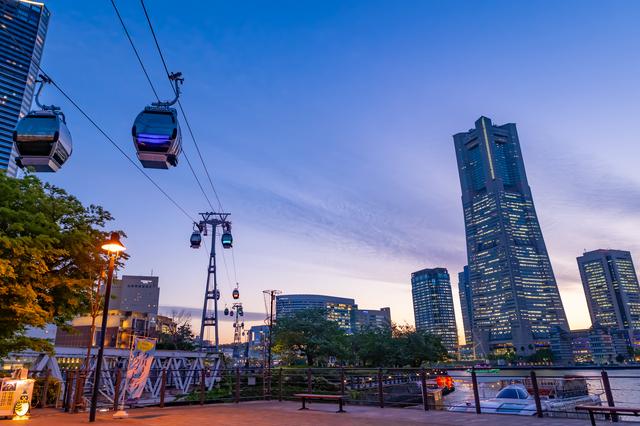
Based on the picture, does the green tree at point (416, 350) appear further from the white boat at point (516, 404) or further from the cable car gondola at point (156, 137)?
the cable car gondola at point (156, 137)

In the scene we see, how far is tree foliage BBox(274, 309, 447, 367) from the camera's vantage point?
167 feet

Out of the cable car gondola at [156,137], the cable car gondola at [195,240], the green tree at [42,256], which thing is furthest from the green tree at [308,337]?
the cable car gondola at [156,137]

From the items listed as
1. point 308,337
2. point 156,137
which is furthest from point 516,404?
point 308,337

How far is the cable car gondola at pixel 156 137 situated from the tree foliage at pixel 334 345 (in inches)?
1792

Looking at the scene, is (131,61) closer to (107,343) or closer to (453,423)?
(453,423)

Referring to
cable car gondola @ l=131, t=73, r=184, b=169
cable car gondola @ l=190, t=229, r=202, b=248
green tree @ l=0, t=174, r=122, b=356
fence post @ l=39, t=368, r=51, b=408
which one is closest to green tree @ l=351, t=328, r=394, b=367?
cable car gondola @ l=190, t=229, r=202, b=248

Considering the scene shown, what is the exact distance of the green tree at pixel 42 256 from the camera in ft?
35.8

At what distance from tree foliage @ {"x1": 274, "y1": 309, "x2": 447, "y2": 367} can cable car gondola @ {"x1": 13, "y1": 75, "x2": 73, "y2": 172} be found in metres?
45.6

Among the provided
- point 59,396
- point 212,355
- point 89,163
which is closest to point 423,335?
point 212,355

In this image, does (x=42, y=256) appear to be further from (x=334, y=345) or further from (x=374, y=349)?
(x=374, y=349)

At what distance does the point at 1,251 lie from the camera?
10.5 metres

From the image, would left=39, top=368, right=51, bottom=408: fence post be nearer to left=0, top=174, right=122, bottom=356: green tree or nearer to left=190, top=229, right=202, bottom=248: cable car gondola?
left=0, top=174, right=122, bottom=356: green tree

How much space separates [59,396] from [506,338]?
217389mm

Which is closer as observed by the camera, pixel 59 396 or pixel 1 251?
pixel 1 251
